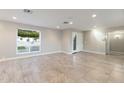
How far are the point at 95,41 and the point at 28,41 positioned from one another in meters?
6.23

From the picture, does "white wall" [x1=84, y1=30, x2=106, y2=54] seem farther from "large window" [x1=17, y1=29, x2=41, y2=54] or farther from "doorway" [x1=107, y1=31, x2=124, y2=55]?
"large window" [x1=17, y1=29, x2=41, y2=54]

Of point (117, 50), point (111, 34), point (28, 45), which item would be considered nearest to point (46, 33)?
point (28, 45)

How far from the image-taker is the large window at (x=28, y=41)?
5.93m

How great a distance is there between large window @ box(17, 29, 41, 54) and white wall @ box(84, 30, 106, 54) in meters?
5.15

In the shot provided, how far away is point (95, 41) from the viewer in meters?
8.55

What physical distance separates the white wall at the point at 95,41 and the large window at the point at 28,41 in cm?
515

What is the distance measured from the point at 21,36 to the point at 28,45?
2.67ft

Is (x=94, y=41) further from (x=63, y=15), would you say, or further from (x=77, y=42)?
(x=63, y=15)

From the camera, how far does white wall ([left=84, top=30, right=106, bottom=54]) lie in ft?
26.1

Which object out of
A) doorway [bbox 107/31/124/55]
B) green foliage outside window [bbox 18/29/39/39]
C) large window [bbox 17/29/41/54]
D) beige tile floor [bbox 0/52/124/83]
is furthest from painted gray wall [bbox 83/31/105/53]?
green foliage outside window [bbox 18/29/39/39]
